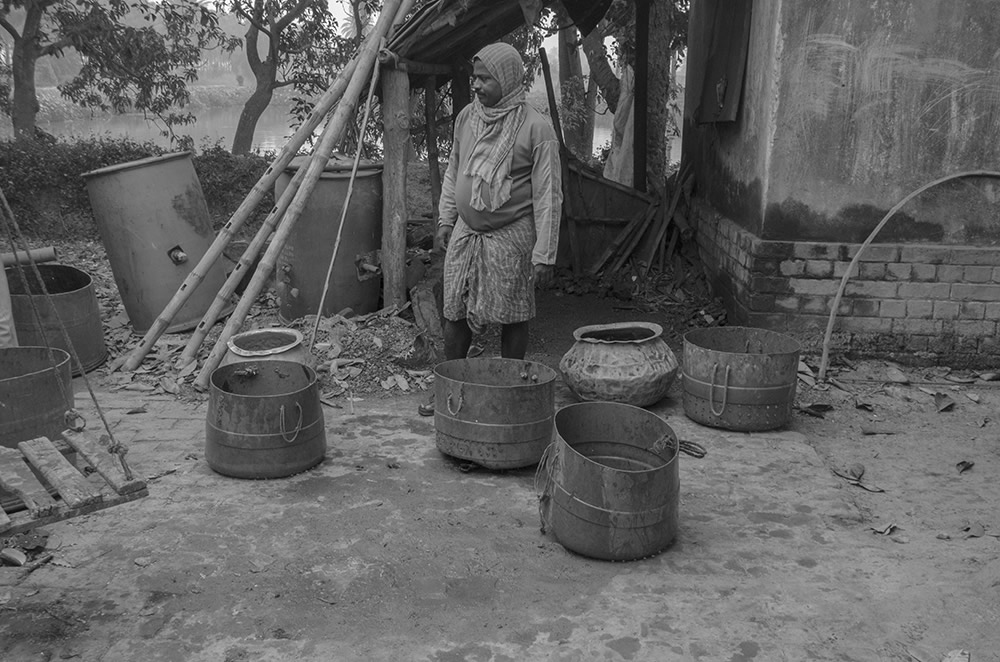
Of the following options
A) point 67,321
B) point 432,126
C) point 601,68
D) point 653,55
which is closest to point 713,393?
point 432,126

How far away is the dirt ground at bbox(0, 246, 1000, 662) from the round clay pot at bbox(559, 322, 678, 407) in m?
0.31

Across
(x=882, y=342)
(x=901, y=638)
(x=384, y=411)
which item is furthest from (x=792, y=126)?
(x=901, y=638)

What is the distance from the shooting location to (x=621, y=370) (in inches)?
197

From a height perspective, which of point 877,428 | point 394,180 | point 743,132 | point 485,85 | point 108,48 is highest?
point 108,48

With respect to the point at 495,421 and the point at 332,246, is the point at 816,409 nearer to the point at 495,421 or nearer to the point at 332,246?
the point at 495,421

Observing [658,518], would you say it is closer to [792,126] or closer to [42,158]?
[792,126]

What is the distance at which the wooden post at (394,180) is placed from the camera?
20.3 feet

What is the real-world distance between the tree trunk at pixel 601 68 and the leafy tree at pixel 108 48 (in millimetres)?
5067

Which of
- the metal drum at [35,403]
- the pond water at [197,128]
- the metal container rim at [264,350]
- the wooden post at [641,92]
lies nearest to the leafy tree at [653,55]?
the wooden post at [641,92]

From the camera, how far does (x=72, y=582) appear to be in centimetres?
331

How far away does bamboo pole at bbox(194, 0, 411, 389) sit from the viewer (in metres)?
5.75

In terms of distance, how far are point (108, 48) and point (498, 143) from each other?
7.49 metres

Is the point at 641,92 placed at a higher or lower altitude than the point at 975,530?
higher

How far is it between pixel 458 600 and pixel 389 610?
25 centimetres
